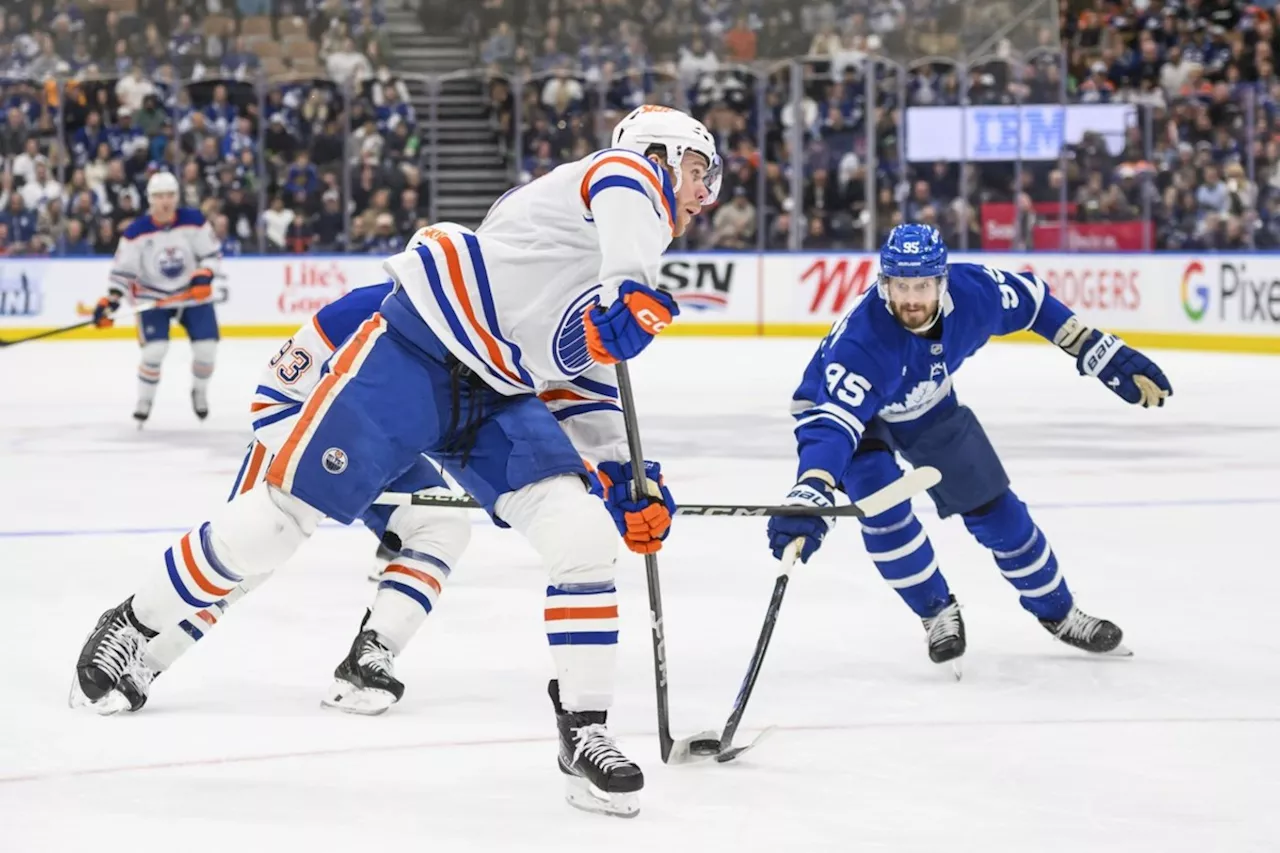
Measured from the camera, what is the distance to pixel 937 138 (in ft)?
47.8

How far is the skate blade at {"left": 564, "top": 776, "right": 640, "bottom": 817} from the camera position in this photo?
111 inches

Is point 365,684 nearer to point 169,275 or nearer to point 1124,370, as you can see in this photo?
point 1124,370

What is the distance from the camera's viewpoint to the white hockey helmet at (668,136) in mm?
3023

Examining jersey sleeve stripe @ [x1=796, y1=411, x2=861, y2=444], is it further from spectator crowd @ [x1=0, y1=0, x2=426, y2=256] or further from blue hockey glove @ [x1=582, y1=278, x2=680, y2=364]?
spectator crowd @ [x1=0, y1=0, x2=426, y2=256]

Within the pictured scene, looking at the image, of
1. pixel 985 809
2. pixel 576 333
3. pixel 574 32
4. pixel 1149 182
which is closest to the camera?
pixel 985 809

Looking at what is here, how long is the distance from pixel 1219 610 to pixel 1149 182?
32.3 ft

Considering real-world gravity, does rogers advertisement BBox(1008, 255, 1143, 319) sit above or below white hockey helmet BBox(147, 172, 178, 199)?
below

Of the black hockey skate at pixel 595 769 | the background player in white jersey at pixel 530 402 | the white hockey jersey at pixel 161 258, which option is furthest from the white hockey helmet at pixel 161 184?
the black hockey skate at pixel 595 769

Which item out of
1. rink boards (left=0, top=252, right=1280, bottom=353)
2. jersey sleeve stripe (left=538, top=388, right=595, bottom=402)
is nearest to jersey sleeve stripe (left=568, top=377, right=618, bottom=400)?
jersey sleeve stripe (left=538, top=388, right=595, bottom=402)

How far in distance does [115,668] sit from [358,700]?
434 millimetres

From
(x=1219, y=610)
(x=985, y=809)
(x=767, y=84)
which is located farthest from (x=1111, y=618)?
(x=767, y=84)

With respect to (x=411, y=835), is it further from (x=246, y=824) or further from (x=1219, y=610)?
(x=1219, y=610)

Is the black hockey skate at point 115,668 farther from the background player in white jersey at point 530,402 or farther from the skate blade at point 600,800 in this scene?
the skate blade at point 600,800

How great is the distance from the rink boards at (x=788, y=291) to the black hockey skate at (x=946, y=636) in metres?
9.37
